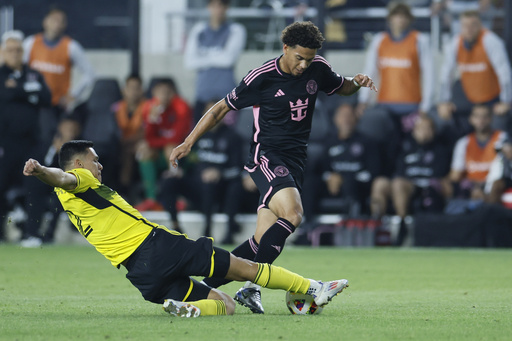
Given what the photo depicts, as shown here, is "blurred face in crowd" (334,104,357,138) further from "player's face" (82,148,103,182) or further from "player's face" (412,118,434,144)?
"player's face" (82,148,103,182)

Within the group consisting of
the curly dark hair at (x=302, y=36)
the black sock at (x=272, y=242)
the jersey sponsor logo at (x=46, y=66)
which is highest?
the curly dark hair at (x=302, y=36)

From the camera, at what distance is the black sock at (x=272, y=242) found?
6.65m

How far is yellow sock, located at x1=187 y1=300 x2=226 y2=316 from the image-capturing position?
6.09 m

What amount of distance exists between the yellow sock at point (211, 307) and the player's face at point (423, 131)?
312 inches

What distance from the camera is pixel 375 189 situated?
44.1ft

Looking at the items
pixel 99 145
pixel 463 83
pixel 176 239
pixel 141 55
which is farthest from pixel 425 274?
pixel 141 55

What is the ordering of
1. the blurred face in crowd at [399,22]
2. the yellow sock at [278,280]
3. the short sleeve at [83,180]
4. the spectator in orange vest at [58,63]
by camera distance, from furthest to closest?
the spectator in orange vest at [58,63] → the blurred face in crowd at [399,22] → the yellow sock at [278,280] → the short sleeve at [83,180]

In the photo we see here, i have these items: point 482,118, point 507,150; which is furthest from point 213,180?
point 507,150

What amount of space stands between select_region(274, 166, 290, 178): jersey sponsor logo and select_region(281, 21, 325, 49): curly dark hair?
88 cm

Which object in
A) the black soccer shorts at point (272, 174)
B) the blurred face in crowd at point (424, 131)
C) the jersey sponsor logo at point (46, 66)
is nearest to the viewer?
the black soccer shorts at point (272, 174)

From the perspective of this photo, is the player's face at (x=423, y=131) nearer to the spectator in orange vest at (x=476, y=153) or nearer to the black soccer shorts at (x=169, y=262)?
the spectator in orange vest at (x=476, y=153)

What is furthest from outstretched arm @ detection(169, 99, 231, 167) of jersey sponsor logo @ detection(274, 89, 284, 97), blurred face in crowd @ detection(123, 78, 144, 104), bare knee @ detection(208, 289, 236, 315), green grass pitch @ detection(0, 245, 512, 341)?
blurred face in crowd @ detection(123, 78, 144, 104)

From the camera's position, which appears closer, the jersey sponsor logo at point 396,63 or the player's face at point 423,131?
the player's face at point 423,131

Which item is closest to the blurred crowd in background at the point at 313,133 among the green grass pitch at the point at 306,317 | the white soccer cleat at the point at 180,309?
the green grass pitch at the point at 306,317
